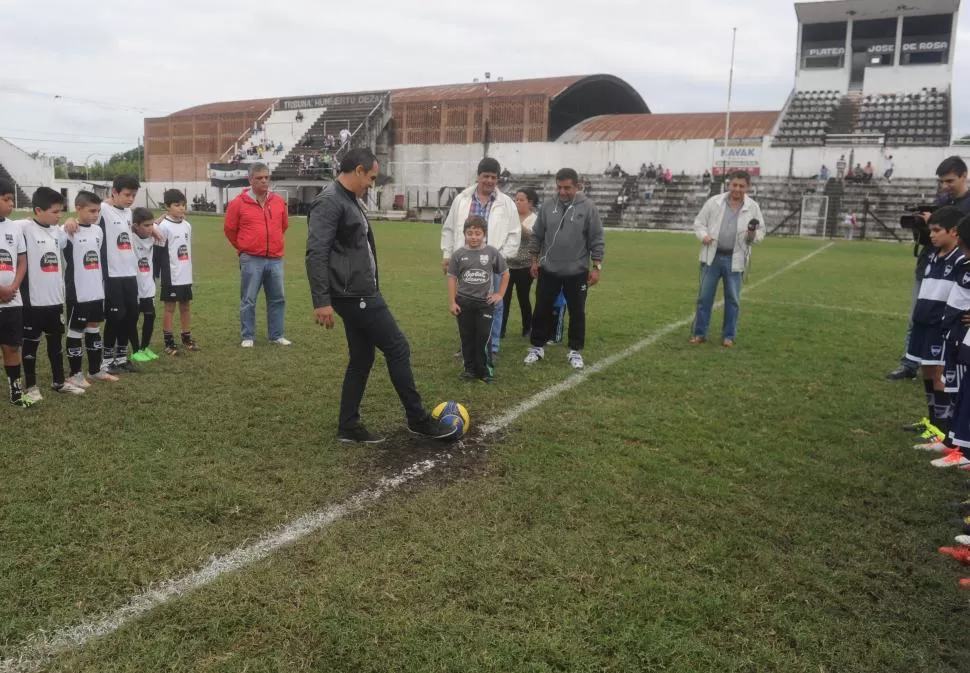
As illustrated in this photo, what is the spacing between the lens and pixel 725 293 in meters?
8.34

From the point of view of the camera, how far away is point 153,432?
16.3 ft

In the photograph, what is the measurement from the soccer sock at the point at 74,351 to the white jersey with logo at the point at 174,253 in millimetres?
1549

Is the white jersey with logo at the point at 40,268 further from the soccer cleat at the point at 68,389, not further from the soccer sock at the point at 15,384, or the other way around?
the soccer cleat at the point at 68,389

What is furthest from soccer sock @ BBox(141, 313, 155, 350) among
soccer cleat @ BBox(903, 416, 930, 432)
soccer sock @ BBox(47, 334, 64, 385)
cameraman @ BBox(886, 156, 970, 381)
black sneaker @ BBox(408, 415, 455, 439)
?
cameraman @ BBox(886, 156, 970, 381)

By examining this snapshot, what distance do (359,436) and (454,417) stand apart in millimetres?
697

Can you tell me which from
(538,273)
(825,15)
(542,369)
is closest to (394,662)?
(542,369)

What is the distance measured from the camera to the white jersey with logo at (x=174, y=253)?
7441 millimetres

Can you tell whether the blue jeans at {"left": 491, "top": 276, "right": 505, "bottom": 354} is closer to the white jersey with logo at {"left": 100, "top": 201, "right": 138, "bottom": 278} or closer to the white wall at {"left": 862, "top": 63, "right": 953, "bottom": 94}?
the white jersey with logo at {"left": 100, "top": 201, "right": 138, "bottom": 278}

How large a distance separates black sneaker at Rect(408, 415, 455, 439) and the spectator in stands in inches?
117

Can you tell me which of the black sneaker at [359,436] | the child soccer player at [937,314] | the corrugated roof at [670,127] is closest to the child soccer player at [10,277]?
the black sneaker at [359,436]

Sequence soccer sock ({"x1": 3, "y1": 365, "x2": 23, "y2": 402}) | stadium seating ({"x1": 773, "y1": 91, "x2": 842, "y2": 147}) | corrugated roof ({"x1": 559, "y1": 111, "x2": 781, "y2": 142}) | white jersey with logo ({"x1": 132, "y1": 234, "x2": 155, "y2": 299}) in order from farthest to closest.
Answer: corrugated roof ({"x1": 559, "y1": 111, "x2": 781, "y2": 142})
stadium seating ({"x1": 773, "y1": 91, "x2": 842, "y2": 147})
white jersey with logo ({"x1": 132, "y1": 234, "x2": 155, "y2": 299})
soccer sock ({"x1": 3, "y1": 365, "x2": 23, "y2": 402})

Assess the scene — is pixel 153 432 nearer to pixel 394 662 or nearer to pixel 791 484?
pixel 394 662

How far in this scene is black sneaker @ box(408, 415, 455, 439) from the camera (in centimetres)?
493

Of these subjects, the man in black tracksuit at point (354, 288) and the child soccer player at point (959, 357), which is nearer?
the child soccer player at point (959, 357)
